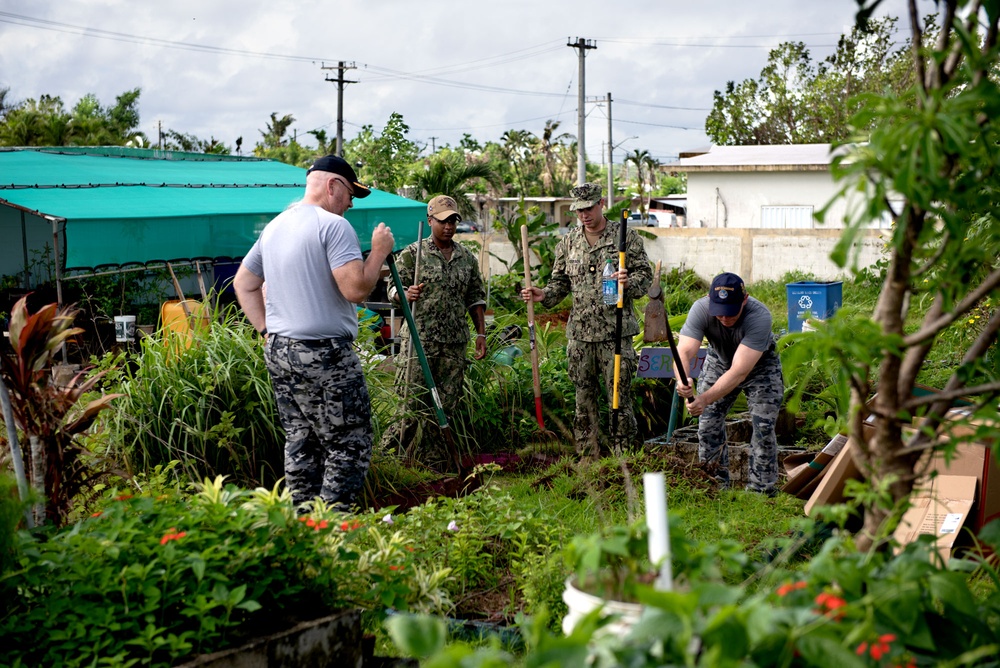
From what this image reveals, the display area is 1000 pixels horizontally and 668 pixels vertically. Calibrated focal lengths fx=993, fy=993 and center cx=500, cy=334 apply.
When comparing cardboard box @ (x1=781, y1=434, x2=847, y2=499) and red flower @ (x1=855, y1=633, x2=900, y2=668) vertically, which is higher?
red flower @ (x1=855, y1=633, x2=900, y2=668)

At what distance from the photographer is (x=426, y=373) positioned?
6.54 m

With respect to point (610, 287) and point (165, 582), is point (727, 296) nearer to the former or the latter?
point (610, 287)

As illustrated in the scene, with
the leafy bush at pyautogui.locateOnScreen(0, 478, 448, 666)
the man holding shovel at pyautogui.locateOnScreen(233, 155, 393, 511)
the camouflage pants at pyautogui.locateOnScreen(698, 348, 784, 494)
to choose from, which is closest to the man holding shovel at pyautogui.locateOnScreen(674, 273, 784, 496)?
the camouflage pants at pyautogui.locateOnScreen(698, 348, 784, 494)

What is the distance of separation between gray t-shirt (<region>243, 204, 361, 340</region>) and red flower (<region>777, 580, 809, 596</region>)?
10.0 ft

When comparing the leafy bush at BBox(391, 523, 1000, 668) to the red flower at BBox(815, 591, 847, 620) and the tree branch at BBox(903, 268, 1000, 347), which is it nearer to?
the red flower at BBox(815, 591, 847, 620)

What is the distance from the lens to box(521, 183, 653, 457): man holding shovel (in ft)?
23.5

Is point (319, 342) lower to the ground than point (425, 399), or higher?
higher

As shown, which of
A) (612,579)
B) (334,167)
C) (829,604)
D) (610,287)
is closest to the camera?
(829,604)

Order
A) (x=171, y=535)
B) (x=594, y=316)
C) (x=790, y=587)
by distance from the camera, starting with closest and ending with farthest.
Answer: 1. (x=790, y=587)
2. (x=171, y=535)
3. (x=594, y=316)

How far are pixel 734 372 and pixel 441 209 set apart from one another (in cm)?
253

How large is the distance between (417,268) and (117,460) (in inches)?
94.6

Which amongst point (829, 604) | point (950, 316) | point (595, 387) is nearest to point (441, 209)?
point (595, 387)

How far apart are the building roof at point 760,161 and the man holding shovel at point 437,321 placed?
2030cm

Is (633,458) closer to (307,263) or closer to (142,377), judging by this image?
(307,263)
